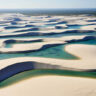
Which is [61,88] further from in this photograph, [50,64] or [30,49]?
[30,49]

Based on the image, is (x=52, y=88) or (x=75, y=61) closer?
(x=52, y=88)

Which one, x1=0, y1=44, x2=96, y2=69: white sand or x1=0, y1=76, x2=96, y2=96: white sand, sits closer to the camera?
x1=0, y1=76, x2=96, y2=96: white sand

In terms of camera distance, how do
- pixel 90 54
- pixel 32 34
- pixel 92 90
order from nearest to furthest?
pixel 92 90 < pixel 90 54 < pixel 32 34

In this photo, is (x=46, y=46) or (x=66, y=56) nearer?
(x=66, y=56)

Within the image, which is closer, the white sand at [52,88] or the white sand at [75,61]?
the white sand at [52,88]

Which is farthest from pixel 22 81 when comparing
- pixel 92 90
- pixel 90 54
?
pixel 90 54

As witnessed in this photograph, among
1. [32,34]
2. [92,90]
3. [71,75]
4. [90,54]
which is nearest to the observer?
[92,90]

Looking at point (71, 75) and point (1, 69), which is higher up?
point (1, 69)
